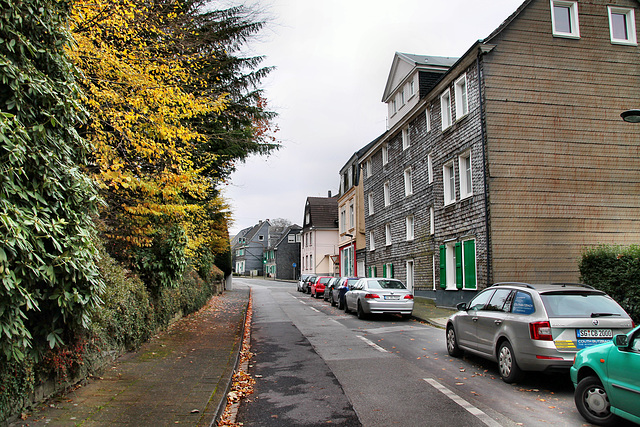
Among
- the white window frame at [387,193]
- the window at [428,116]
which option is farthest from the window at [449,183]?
the white window frame at [387,193]

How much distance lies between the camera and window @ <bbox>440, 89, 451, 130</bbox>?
2139cm

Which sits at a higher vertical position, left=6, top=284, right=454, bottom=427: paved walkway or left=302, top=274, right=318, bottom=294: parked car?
left=302, top=274, right=318, bottom=294: parked car

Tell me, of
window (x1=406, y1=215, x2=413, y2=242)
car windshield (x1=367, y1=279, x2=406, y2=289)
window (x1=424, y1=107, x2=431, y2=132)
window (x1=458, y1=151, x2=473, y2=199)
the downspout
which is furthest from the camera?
window (x1=406, y1=215, x2=413, y2=242)

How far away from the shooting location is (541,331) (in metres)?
7.04

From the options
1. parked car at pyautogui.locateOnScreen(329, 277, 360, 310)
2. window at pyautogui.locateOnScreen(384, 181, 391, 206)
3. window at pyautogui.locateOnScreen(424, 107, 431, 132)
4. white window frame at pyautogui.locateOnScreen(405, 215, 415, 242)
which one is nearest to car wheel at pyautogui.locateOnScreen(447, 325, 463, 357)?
parked car at pyautogui.locateOnScreen(329, 277, 360, 310)

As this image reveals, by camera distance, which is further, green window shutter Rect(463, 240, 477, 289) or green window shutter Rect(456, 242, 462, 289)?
green window shutter Rect(456, 242, 462, 289)

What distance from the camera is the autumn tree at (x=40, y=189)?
4039 mm

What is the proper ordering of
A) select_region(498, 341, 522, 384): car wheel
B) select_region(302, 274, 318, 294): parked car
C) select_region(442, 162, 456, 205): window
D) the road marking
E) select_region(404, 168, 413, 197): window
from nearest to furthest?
select_region(498, 341, 522, 384): car wheel, the road marking, select_region(442, 162, 456, 205): window, select_region(404, 168, 413, 197): window, select_region(302, 274, 318, 294): parked car

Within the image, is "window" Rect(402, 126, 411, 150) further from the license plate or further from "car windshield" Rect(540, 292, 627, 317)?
the license plate

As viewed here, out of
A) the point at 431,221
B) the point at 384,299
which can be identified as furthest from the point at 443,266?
the point at 384,299

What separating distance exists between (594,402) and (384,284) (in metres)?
12.6

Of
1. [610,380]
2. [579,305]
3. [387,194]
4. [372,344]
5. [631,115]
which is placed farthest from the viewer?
[387,194]

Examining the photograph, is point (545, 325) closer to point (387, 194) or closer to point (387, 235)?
point (387, 235)

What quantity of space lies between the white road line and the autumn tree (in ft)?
15.2
